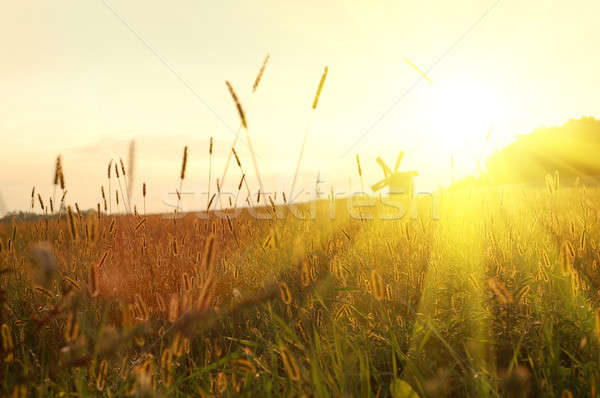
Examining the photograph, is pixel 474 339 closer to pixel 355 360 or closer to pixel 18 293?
pixel 355 360

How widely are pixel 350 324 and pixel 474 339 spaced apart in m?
→ 0.55

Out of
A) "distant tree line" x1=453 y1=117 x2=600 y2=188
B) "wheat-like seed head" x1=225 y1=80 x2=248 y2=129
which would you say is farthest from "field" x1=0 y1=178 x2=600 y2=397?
"distant tree line" x1=453 y1=117 x2=600 y2=188

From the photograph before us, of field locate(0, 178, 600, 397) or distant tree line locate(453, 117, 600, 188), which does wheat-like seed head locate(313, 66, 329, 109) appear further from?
distant tree line locate(453, 117, 600, 188)

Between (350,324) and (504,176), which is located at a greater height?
(504,176)

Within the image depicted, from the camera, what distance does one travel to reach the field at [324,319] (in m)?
1.07

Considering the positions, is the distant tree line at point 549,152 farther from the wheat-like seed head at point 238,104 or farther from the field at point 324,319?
the wheat-like seed head at point 238,104

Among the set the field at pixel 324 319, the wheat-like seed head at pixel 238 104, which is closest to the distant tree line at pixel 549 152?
the field at pixel 324 319

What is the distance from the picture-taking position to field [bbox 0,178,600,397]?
1069mm

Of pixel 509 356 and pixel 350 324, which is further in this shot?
pixel 350 324

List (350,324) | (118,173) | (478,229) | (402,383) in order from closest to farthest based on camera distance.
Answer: (402,383)
(350,324)
(478,229)
(118,173)

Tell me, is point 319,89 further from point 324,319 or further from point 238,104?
point 324,319

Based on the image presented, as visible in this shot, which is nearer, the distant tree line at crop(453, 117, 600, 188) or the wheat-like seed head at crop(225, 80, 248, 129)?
the wheat-like seed head at crop(225, 80, 248, 129)

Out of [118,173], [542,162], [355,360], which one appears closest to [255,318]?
[355,360]

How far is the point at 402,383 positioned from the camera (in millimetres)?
1112
